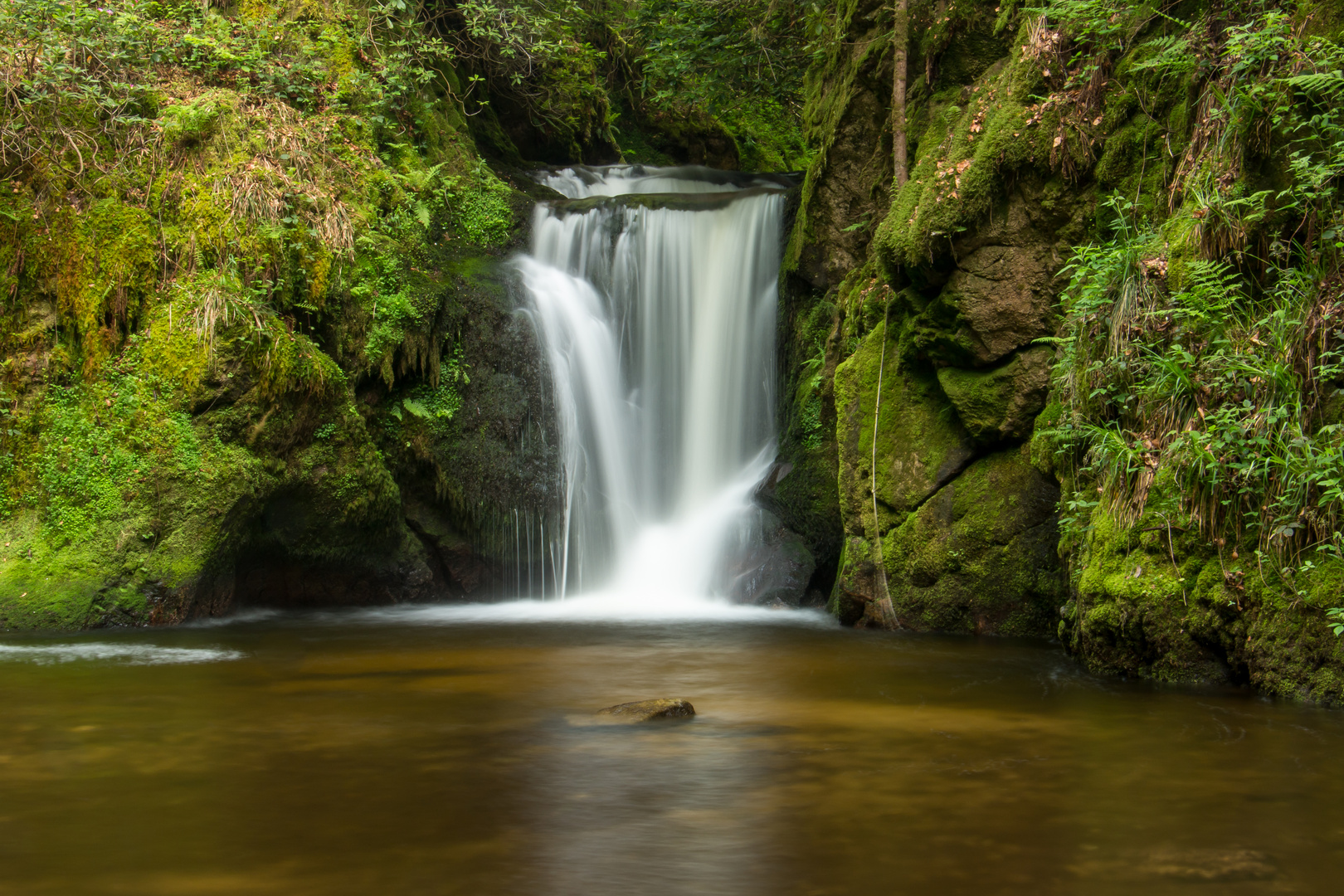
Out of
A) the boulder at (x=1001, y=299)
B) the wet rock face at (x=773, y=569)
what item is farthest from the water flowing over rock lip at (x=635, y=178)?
the boulder at (x=1001, y=299)

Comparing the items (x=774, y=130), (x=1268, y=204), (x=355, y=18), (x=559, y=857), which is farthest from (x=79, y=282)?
(x=774, y=130)

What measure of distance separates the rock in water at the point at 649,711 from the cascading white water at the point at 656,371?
15.7 feet

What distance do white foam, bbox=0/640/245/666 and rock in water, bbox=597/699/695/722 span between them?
3.15 meters

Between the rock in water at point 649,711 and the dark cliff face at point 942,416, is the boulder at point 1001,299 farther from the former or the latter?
the rock in water at point 649,711

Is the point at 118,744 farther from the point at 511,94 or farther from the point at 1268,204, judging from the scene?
the point at 511,94

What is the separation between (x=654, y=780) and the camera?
14.4 ft

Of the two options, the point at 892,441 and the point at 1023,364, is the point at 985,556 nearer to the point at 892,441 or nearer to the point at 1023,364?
the point at 892,441

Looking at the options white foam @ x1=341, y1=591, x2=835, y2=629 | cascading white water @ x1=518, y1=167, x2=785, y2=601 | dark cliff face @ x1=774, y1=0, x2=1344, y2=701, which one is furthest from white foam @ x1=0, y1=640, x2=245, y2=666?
dark cliff face @ x1=774, y1=0, x2=1344, y2=701

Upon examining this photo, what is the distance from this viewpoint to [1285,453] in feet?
17.6

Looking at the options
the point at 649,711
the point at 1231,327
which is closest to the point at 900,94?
the point at 1231,327

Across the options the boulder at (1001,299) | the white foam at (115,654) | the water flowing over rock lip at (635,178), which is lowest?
the white foam at (115,654)

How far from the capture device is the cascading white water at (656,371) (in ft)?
35.6

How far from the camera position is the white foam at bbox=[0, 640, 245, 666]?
6.88 meters

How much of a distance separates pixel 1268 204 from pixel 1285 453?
60.1 inches
